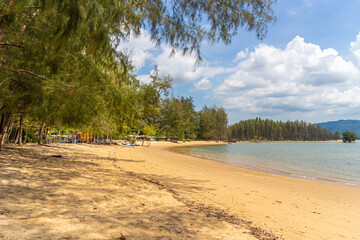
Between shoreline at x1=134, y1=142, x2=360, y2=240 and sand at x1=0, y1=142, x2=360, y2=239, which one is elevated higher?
sand at x1=0, y1=142, x2=360, y2=239

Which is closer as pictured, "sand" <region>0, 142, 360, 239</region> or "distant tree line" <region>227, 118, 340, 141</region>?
"sand" <region>0, 142, 360, 239</region>

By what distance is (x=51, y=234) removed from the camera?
217 cm

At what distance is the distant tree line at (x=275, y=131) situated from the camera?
12194 cm

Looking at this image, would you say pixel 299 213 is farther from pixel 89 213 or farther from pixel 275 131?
pixel 275 131

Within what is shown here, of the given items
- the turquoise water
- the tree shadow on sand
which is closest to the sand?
the tree shadow on sand

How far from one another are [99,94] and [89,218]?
3.41 metres

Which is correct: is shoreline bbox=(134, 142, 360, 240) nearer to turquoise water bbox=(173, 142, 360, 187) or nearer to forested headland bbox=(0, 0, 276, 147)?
forested headland bbox=(0, 0, 276, 147)

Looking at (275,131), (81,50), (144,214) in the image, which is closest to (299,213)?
(144,214)

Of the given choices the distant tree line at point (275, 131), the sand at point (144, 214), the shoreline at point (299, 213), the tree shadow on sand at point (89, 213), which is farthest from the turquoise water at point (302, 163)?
the distant tree line at point (275, 131)

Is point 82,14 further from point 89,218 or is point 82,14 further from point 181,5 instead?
point 89,218

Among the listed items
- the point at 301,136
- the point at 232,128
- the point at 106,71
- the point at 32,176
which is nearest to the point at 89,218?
the point at 32,176

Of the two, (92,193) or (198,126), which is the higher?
(198,126)

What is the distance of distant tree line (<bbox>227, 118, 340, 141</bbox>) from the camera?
12194 centimetres

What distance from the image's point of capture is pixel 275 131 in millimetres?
126000
